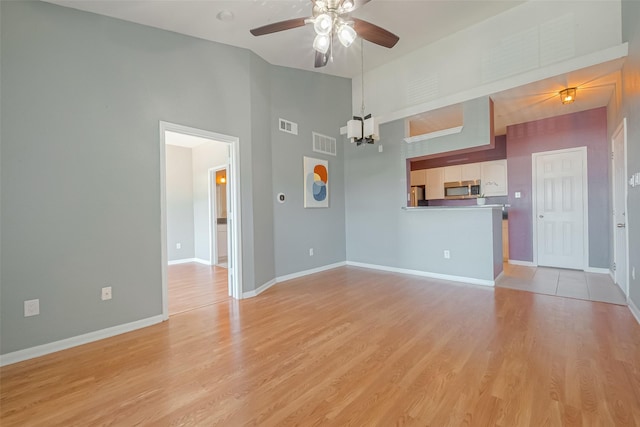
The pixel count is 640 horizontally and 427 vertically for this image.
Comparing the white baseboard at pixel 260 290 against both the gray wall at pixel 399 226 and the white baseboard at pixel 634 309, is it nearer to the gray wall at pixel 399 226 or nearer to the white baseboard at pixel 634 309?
the gray wall at pixel 399 226

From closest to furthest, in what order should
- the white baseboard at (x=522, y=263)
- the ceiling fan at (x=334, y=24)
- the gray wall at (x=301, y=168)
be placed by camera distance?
the ceiling fan at (x=334, y=24), the gray wall at (x=301, y=168), the white baseboard at (x=522, y=263)

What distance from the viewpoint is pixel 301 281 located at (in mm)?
4340

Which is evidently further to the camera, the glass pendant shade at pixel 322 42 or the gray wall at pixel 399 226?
the gray wall at pixel 399 226

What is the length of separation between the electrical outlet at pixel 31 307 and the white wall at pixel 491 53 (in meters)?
4.96

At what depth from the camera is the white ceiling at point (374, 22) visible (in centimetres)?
269

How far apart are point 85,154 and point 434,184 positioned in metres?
6.92

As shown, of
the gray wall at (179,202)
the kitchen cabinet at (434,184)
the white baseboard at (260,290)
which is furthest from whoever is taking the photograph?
the kitchen cabinet at (434,184)

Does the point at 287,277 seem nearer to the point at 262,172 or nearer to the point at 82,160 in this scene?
the point at 262,172

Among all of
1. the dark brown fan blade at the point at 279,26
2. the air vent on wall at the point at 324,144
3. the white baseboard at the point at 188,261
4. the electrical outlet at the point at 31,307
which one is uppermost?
the dark brown fan blade at the point at 279,26

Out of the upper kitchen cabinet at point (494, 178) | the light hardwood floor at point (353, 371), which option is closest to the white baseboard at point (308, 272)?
the light hardwood floor at point (353, 371)

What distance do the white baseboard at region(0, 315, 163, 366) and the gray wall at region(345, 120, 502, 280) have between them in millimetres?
3604

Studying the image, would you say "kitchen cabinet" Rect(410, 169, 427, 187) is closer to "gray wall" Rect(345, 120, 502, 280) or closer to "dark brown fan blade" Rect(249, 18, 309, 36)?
"gray wall" Rect(345, 120, 502, 280)

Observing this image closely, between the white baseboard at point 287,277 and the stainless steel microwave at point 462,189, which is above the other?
the stainless steel microwave at point 462,189

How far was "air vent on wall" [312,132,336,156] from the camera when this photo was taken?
16.1ft
